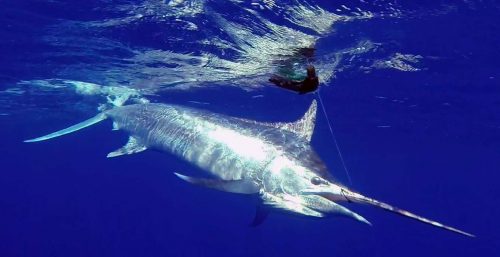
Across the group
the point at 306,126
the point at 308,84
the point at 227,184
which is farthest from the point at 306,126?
the point at 308,84

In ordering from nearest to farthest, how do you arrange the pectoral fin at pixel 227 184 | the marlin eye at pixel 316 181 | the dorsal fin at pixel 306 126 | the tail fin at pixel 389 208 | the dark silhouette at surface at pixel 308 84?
the tail fin at pixel 389 208
the dark silhouette at surface at pixel 308 84
the marlin eye at pixel 316 181
the pectoral fin at pixel 227 184
the dorsal fin at pixel 306 126

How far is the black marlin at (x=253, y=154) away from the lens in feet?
22.2

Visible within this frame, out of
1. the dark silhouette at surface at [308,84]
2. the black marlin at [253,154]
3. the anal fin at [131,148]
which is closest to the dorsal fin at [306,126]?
the black marlin at [253,154]

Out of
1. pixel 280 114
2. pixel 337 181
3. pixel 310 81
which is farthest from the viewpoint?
pixel 280 114

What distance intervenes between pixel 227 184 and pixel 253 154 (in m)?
1.23

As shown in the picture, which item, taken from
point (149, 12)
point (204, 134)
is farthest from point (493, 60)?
point (149, 12)

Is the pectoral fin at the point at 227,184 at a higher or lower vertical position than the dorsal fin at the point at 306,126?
lower

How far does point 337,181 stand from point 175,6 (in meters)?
5.87

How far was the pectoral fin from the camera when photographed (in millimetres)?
7016

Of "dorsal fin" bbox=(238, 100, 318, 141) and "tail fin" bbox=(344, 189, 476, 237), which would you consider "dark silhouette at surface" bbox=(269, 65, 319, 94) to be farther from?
"dorsal fin" bbox=(238, 100, 318, 141)

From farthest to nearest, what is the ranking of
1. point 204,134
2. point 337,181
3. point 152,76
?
point 152,76
point 204,134
point 337,181

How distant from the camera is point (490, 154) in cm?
3672

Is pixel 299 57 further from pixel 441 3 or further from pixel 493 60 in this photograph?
pixel 493 60

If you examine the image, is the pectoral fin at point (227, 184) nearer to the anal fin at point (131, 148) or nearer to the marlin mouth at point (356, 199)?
the marlin mouth at point (356, 199)
